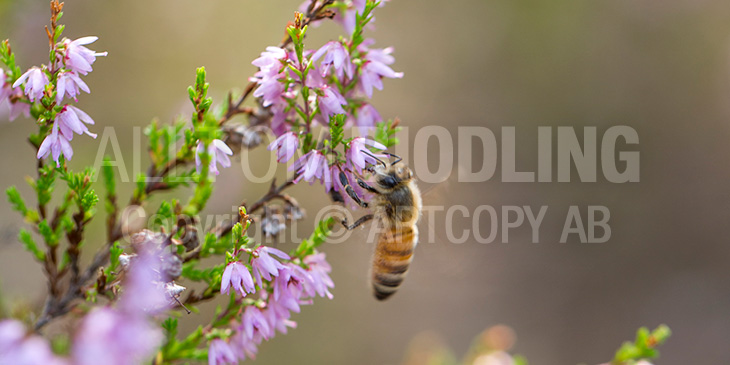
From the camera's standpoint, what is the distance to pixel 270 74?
2.56 m

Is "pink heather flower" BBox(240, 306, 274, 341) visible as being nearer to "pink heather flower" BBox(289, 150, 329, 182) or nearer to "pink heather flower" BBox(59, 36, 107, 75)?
"pink heather flower" BBox(289, 150, 329, 182)

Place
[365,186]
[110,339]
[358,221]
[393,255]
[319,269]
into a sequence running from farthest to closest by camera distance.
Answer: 1. [393,255]
2. [358,221]
3. [365,186]
4. [319,269]
5. [110,339]

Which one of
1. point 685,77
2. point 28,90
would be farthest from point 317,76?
point 685,77

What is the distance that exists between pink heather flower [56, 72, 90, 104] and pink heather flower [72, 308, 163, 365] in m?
1.24

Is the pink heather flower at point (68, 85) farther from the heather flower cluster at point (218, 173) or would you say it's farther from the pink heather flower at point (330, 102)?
the pink heather flower at point (330, 102)

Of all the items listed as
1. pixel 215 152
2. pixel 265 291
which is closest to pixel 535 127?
pixel 265 291

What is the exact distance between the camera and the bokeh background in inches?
311

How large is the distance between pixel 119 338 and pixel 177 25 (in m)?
7.49

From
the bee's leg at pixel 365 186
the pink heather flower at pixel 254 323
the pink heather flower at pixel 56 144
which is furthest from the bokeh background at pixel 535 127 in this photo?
the pink heather flower at pixel 56 144

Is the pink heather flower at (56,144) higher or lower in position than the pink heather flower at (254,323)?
higher

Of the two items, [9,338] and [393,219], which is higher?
[393,219]

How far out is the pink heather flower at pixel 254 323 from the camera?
2500 mm

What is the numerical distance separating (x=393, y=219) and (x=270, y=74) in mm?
1123

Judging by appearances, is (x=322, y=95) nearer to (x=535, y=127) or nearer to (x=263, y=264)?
(x=263, y=264)
